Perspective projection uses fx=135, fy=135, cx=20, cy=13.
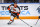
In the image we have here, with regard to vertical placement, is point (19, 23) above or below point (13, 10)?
below

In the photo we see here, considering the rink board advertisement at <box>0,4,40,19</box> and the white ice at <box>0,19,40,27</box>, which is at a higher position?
the rink board advertisement at <box>0,4,40,19</box>

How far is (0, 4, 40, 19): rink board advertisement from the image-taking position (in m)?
5.07

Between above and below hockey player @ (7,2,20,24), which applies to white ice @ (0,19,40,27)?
below

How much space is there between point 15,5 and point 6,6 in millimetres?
356

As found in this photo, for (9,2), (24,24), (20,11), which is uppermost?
(9,2)

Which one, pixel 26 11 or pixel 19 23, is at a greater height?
pixel 26 11

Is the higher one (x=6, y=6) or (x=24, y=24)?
(x=6, y=6)

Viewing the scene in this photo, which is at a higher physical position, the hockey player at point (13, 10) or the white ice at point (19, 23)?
the hockey player at point (13, 10)

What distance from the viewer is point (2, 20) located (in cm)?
515

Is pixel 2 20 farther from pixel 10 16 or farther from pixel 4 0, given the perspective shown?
pixel 4 0

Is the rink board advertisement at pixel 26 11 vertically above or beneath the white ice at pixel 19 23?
above

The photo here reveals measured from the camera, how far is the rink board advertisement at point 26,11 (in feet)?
16.6

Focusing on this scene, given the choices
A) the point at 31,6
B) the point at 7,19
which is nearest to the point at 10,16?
the point at 7,19

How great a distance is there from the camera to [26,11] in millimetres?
5129
